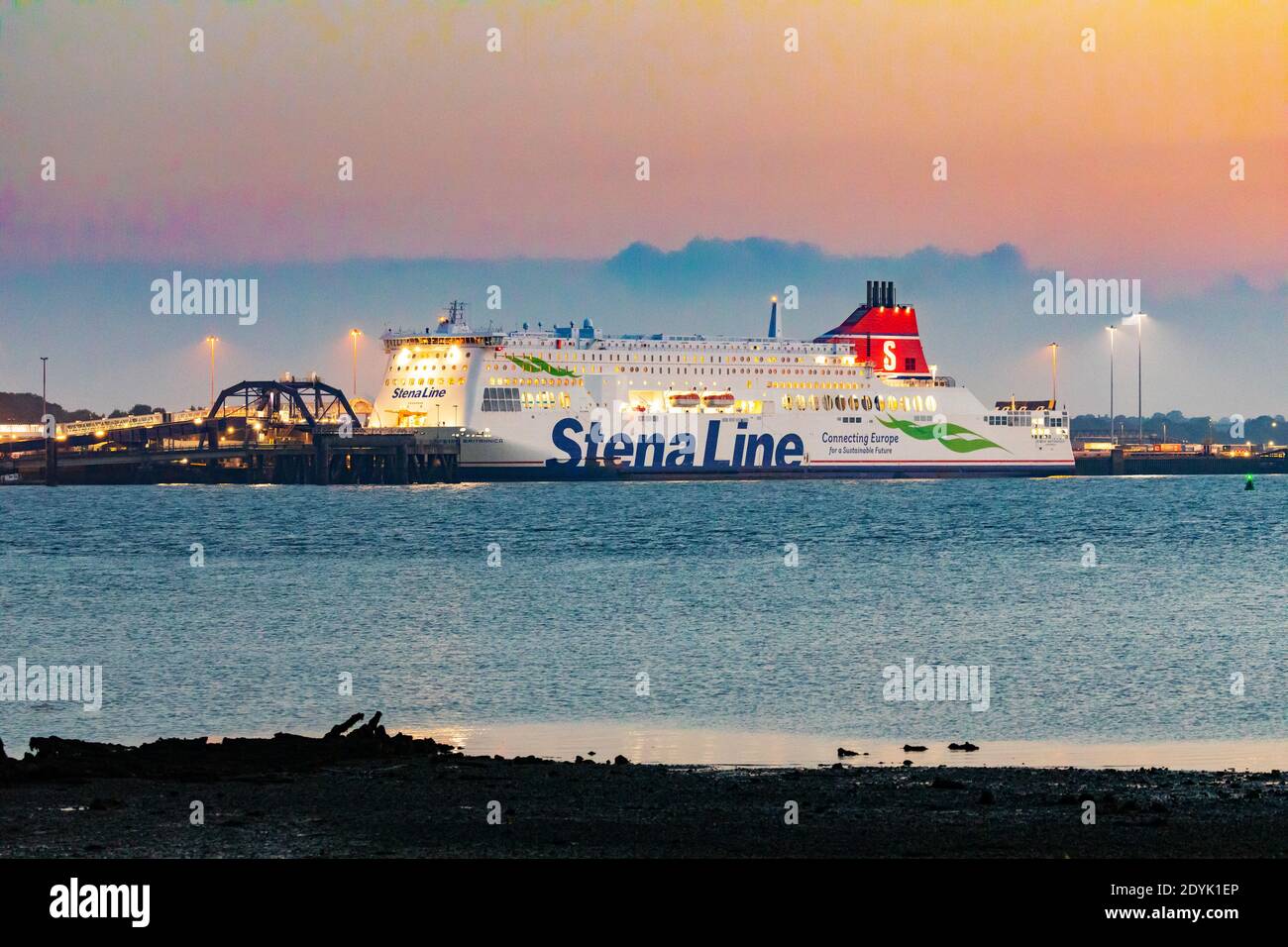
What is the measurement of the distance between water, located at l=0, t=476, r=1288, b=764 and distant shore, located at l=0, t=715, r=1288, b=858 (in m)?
2.32

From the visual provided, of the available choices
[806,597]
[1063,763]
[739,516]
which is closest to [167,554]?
[806,597]

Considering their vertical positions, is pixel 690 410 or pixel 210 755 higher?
pixel 690 410

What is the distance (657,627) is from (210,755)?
52.0 ft

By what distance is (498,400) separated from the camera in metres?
102

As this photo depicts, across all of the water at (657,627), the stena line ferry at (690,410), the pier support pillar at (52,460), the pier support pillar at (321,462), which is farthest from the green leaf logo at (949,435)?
the pier support pillar at (52,460)

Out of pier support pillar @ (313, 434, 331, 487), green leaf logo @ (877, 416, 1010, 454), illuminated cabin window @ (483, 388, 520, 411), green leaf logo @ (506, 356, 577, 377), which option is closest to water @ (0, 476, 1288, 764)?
pier support pillar @ (313, 434, 331, 487)

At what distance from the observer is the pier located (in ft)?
334

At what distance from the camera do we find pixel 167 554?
5091cm

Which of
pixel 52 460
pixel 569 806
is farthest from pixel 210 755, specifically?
pixel 52 460

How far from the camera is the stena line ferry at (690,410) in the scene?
10188 centimetres

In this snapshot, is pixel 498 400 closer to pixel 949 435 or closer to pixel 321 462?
pixel 321 462

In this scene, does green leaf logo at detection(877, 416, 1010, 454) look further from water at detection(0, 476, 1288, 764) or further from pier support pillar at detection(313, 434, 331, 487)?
water at detection(0, 476, 1288, 764)

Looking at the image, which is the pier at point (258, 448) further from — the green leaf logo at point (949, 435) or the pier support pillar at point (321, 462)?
the green leaf logo at point (949, 435)

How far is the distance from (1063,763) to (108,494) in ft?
292
